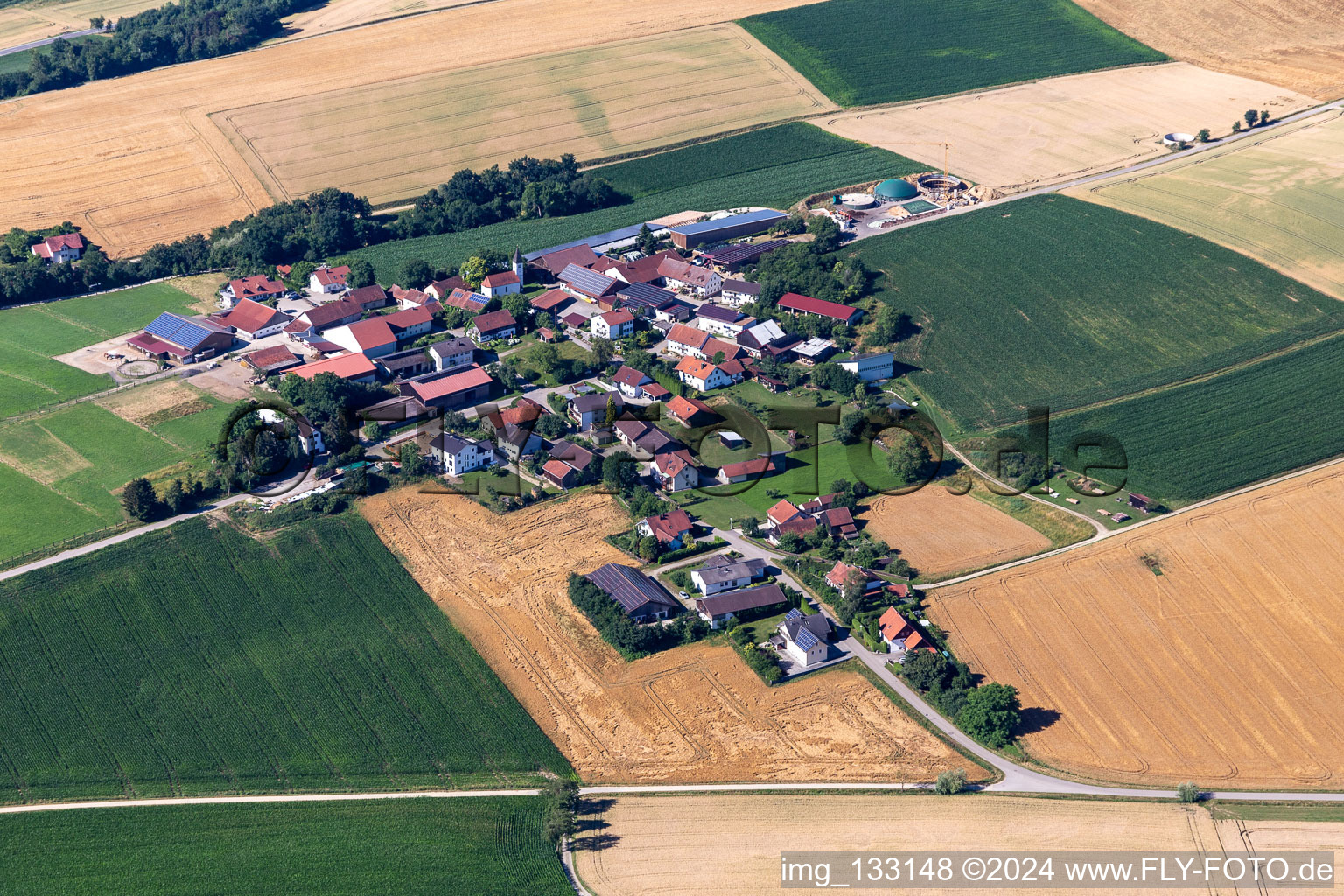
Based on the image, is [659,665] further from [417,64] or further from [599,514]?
[417,64]

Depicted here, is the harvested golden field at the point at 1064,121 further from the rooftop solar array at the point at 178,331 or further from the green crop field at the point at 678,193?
the rooftop solar array at the point at 178,331

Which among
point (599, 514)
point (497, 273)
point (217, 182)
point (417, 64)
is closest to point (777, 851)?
point (599, 514)

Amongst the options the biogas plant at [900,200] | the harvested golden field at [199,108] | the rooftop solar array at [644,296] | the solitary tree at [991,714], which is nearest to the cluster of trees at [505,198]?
the harvested golden field at [199,108]

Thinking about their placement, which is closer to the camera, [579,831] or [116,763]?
[579,831]

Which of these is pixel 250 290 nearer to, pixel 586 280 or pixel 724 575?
pixel 586 280

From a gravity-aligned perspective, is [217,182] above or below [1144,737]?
above

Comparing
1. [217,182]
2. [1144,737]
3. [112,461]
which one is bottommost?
[1144,737]
